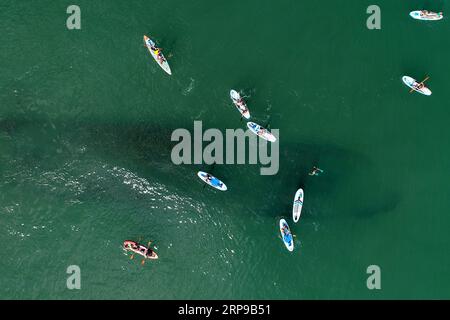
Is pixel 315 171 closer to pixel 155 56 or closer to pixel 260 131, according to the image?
pixel 260 131

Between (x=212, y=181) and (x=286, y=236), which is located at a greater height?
(x=212, y=181)

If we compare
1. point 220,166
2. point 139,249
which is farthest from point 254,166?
point 139,249

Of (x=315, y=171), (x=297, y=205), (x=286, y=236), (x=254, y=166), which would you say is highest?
(x=254, y=166)

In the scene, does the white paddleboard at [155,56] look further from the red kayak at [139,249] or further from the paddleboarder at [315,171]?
the paddleboarder at [315,171]

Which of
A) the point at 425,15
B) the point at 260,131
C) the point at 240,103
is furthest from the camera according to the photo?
the point at 425,15
